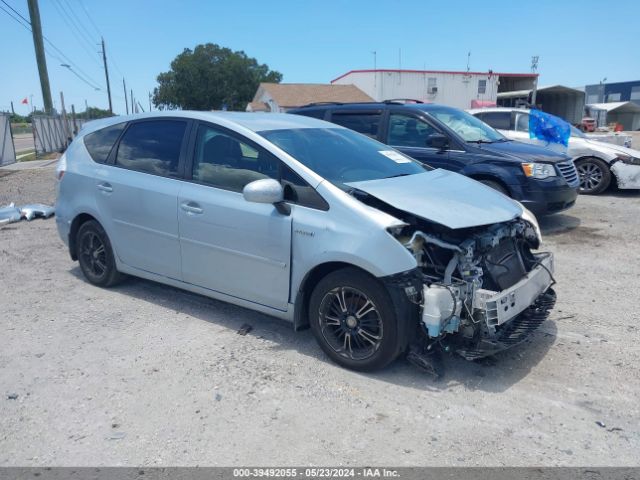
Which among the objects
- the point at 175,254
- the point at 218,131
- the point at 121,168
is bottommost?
the point at 175,254

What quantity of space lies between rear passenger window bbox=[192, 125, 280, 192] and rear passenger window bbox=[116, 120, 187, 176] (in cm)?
26

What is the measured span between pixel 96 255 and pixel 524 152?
5806mm

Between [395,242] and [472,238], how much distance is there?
66 cm

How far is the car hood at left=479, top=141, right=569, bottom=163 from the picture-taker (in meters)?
7.53

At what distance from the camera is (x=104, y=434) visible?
3143 mm

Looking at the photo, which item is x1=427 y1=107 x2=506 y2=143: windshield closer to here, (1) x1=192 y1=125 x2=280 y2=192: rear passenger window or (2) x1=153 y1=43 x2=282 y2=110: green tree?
(1) x1=192 y1=125 x2=280 y2=192: rear passenger window

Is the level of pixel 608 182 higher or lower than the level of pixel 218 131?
lower

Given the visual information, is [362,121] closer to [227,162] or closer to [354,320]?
[227,162]

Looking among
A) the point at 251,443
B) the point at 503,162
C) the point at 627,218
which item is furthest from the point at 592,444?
the point at 627,218

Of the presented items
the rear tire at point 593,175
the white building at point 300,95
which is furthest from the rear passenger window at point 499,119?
the white building at point 300,95

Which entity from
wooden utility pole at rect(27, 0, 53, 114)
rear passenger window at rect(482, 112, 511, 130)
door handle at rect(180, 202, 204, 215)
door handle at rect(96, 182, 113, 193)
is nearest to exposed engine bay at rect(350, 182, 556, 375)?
door handle at rect(180, 202, 204, 215)

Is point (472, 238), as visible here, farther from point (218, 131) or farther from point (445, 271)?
point (218, 131)

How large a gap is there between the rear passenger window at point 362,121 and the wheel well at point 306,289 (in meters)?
4.68

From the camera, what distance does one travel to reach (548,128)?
10.6 meters
